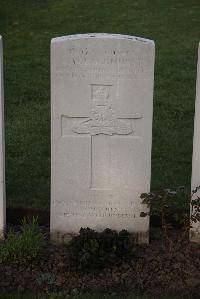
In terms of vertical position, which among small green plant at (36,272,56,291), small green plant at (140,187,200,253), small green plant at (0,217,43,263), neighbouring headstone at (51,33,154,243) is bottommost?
small green plant at (36,272,56,291)

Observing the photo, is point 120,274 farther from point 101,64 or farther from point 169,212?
point 101,64

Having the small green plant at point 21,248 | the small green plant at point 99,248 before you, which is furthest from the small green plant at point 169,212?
the small green plant at point 21,248

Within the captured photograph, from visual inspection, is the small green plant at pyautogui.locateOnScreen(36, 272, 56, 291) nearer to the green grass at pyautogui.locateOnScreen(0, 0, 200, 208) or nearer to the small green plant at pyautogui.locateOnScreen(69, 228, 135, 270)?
the small green plant at pyautogui.locateOnScreen(69, 228, 135, 270)

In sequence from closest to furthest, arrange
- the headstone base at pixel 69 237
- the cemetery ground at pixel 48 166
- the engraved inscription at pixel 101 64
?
the cemetery ground at pixel 48 166
the engraved inscription at pixel 101 64
the headstone base at pixel 69 237

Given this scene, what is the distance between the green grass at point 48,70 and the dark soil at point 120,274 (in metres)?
1.31

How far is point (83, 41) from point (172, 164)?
2.82 metres

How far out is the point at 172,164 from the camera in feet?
25.7

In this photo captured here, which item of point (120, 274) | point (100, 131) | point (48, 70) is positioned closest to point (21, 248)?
point (120, 274)

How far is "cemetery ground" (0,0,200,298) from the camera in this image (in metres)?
5.27

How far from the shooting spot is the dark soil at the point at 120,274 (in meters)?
5.16

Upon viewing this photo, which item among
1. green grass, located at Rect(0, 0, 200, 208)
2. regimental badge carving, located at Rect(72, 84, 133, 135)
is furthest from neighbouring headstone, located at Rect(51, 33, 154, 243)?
green grass, located at Rect(0, 0, 200, 208)

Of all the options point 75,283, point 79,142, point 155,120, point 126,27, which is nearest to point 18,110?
point 155,120

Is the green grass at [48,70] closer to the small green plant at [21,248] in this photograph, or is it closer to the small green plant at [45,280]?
the small green plant at [21,248]

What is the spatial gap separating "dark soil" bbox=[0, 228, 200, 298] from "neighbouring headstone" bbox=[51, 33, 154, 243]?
12.4 inches
